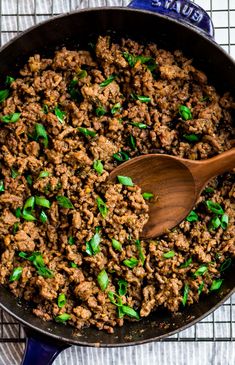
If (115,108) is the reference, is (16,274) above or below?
below

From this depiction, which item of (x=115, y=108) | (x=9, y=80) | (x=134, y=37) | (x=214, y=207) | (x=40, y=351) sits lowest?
(x=40, y=351)

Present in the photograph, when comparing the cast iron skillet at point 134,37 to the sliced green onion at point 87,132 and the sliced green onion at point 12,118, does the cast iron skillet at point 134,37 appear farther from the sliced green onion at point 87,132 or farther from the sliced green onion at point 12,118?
the sliced green onion at point 87,132

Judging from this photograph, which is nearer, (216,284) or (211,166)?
(211,166)

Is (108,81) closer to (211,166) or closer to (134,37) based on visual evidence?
(134,37)

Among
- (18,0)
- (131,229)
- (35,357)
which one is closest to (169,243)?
(131,229)

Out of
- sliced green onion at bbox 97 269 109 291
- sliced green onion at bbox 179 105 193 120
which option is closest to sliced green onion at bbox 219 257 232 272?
sliced green onion at bbox 97 269 109 291

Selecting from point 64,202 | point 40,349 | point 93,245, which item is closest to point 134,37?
point 64,202
